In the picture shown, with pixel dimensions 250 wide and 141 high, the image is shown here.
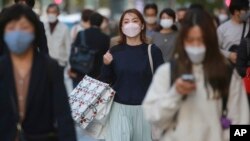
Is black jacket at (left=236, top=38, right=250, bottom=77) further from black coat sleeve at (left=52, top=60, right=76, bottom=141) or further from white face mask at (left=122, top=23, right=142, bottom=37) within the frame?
black coat sleeve at (left=52, top=60, right=76, bottom=141)

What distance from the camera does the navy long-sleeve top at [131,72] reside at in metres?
7.73

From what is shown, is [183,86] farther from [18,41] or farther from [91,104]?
[91,104]

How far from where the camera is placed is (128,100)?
778 centimetres

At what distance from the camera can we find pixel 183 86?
5148 mm

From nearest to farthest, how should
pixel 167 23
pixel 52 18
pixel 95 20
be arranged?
1. pixel 167 23
2. pixel 95 20
3. pixel 52 18

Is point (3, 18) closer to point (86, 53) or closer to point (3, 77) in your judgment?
point (3, 77)

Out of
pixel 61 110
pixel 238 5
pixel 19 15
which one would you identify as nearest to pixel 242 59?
pixel 238 5

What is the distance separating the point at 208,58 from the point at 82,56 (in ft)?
21.3

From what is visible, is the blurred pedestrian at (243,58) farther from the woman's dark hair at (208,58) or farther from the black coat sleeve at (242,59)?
the woman's dark hair at (208,58)

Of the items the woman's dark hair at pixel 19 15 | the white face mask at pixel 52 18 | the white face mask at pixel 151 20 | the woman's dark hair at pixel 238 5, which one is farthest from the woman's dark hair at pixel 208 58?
the white face mask at pixel 52 18

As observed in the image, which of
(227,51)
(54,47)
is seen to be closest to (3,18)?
(227,51)

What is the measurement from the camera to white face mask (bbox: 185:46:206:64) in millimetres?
5262

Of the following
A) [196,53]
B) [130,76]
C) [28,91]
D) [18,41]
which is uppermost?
[18,41]

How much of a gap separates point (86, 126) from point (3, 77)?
298 centimetres
